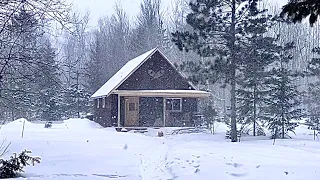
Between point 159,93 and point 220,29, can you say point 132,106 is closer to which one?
point 159,93

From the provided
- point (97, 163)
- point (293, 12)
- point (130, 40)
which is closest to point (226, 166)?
point (97, 163)

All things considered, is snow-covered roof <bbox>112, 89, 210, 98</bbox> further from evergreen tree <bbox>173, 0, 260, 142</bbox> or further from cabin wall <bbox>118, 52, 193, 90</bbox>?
evergreen tree <bbox>173, 0, 260, 142</bbox>

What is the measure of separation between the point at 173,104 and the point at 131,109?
3277mm

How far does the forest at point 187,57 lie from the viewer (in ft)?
39.8

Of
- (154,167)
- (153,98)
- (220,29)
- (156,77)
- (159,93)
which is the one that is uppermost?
(220,29)

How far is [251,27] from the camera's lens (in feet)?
78.7

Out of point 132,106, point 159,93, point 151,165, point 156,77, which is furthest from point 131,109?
point 151,165

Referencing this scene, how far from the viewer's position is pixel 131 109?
107 ft

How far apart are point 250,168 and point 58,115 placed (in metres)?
37.7

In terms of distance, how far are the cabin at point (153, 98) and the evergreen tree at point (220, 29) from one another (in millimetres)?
7544

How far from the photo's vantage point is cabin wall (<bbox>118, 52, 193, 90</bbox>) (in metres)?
32.6

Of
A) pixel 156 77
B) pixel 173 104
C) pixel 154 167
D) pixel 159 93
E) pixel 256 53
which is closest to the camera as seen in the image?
pixel 154 167

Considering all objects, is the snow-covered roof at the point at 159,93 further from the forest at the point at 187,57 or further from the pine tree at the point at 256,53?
the pine tree at the point at 256,53

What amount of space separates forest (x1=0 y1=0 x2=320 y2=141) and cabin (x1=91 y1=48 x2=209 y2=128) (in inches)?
67.4
